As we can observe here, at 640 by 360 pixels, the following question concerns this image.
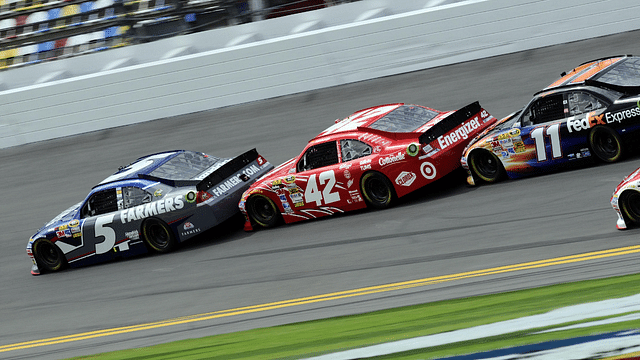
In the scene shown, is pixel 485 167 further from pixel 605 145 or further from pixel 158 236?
pixel 158 236

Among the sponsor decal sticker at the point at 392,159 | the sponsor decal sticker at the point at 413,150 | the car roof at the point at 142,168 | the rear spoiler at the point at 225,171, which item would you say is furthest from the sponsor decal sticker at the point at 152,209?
the sponsor decal sticker at the point at 413,150

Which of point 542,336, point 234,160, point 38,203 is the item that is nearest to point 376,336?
point 542,336

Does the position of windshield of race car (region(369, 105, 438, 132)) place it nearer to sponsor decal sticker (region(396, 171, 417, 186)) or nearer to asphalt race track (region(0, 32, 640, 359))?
sponsor decal sticker (region(396, 171, 417, 186))

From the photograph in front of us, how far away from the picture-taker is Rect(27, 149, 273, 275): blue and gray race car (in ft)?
39.1

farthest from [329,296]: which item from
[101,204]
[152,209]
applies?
[101,204]

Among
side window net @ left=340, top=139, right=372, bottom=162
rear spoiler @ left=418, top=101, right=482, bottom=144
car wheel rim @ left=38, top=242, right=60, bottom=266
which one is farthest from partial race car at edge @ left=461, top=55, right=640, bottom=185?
car wheel rim @ left=38, top=242, right=60, bottom=266

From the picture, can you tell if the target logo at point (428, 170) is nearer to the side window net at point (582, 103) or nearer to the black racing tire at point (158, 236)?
the side window net at point (582, 103)

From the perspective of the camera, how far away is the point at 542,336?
6.89 metres

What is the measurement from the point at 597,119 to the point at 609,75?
0.78 metres

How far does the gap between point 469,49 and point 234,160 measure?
25.6ft

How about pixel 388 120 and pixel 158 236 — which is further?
pixel 158 236

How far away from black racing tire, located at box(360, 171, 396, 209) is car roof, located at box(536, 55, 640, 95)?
256 centimetres

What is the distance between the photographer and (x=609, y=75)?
406 inches

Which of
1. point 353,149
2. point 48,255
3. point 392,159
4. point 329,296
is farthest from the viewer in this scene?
point 48,255
